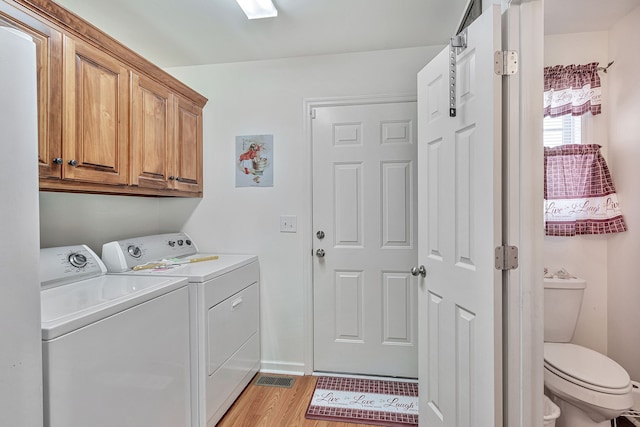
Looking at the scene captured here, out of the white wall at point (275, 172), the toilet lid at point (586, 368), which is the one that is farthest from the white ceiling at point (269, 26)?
the toilet lid at point (586, 368)

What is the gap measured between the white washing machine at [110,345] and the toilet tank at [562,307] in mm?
2098

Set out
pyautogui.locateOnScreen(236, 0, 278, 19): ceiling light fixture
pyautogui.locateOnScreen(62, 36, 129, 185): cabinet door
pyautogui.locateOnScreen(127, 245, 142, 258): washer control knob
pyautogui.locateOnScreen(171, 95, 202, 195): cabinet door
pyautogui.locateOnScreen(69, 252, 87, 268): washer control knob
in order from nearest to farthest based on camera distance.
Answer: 1. pyautogui.locateOnScreen(62, 36, 129, 185): cabinet door
2. pyautogui.locateOnScreen(69, 252, 87, 268): washer control knob
3. pyautogui.locateOnScreen(236, 0, 278, 19): ceiling light fixture
4. pyautogui.locateOnScreen(127, 245, 142, 258): washer control knob
5. pyautogui.locateOnScreen(171, 95, 202, 195): cabinet door

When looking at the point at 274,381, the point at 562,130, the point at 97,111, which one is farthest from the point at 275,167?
the point at 562,130

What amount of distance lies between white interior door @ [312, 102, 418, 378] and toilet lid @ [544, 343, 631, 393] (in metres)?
0.86

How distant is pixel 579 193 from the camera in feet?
6.53

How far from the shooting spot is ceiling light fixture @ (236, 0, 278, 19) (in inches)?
68.5

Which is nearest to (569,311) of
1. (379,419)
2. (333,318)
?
(379,419)

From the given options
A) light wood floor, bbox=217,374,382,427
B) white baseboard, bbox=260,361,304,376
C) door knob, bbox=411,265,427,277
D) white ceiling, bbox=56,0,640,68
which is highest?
white ceiling, bbox=56,0,640,68

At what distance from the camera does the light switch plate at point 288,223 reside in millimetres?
2467

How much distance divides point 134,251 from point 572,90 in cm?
293

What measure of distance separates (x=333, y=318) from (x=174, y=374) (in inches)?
47.6

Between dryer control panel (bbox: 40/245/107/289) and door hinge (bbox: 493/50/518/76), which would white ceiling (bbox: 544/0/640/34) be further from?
dryer control panel (bbox: 40/245/107/289)

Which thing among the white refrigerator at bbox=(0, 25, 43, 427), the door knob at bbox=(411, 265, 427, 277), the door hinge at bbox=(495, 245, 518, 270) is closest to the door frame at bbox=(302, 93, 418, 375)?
the door knob at bbox=(411, 265, 427, 277)

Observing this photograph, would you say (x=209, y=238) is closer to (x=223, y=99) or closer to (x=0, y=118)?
(x=223, y=99)
